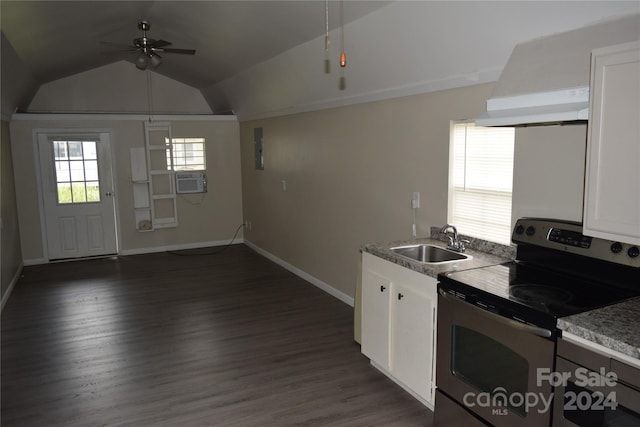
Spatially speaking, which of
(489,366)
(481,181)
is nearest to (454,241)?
(481,181)

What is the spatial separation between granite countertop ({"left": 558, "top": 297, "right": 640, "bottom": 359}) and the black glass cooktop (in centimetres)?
5

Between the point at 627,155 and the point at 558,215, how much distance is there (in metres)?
0.86

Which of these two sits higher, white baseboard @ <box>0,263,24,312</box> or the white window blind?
the white window blind

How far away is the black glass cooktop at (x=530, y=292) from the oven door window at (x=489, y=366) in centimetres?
20

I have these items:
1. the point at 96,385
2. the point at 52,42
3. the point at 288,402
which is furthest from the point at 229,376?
the point at 52,42

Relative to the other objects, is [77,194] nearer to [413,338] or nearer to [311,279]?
[311,279]

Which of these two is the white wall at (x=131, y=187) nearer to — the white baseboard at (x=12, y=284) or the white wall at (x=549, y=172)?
the white baseboard at (x=12, y=284)

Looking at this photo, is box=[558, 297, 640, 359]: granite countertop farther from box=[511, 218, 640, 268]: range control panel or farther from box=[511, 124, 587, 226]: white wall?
box=[511, 124, 587, 226]: white wall

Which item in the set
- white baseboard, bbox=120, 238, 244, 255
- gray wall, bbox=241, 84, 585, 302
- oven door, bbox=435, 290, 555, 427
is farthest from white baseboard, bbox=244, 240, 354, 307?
oven door, bbox=435, 290, 555, 427

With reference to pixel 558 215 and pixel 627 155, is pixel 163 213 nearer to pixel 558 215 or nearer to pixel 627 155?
pixel 558 215

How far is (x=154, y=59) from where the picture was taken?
473 centimetres

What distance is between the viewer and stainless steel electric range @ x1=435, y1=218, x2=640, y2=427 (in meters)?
2.12

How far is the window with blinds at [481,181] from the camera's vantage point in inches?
127

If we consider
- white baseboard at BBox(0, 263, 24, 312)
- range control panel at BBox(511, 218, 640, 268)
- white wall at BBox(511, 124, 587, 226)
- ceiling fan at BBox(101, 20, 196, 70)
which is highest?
ceiling fan at BBox(101, 20, 196, 70)
